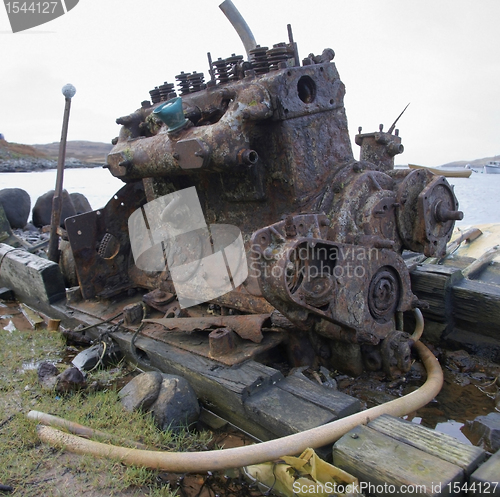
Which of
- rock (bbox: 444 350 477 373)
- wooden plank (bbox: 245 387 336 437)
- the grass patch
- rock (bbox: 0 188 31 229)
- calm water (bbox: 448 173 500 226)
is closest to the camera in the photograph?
the grass patch

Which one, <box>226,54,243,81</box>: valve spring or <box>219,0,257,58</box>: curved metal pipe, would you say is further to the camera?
<box>219,0,257,58</box>: curved metal pipe

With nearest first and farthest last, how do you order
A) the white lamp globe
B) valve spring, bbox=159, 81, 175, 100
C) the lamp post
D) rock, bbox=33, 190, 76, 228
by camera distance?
valve spring, bbox=159, 81, 175, 100
the white lamp globe
the lamp post
rock, bbox=33, 190, 76, 228

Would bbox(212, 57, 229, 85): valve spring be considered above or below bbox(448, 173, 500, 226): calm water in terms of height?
above

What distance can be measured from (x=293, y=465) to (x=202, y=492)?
54cm

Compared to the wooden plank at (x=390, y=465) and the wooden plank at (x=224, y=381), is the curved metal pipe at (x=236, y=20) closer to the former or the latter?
the wooden plank at (x=224, y=381)

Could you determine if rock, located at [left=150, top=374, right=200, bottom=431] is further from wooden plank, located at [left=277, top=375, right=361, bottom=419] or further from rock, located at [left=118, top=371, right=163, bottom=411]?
wooden plank, located at [left=277, top=375, right=361, bottom=419]

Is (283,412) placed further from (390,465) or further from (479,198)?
(479,198)

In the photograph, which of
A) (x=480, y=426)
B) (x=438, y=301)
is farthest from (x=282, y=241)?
(x=438, y=301)

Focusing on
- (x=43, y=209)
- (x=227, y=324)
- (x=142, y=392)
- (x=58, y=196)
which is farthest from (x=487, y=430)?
(x=43, y=209)

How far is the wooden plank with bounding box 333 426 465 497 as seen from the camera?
191cm

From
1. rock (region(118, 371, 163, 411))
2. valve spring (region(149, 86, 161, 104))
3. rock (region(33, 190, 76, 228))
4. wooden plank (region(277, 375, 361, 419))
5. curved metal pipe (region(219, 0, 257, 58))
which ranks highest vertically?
curved metal pipe (region(219, 0, 257, 58))

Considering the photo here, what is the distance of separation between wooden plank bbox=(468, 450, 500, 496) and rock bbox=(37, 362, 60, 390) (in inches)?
105

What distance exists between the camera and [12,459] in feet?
8.32

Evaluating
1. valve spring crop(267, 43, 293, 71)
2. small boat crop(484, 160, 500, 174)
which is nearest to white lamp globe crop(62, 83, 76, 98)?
valve spring crop(267, 43, 293, 71)
